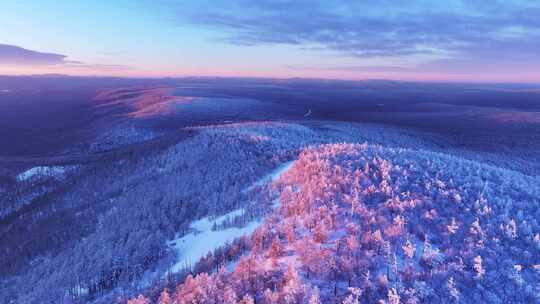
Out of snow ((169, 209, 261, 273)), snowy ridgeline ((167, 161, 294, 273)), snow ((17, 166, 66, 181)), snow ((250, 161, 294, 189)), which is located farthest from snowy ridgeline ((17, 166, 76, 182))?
snow ((169, 209, 261, 273))

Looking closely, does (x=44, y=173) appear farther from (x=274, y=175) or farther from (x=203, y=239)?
(x=203, y=239)

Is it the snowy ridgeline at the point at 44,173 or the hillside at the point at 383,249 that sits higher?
the hillside at the point at 383,249

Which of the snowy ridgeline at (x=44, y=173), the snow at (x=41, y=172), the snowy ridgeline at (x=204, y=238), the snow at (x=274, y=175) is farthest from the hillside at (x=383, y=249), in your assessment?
the snow at (x=41, y=172)

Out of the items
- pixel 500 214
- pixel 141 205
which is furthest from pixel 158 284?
pixel 141 205

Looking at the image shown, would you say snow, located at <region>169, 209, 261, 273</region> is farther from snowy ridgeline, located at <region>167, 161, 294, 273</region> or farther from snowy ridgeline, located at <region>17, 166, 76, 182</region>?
snowy ridgeline, located at <region>17, 166, 76, 182</region>

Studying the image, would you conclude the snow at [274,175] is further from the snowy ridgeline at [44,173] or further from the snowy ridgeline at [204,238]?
the snowy ridgeline at [44,173]

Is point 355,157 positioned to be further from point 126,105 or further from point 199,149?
point 126,105

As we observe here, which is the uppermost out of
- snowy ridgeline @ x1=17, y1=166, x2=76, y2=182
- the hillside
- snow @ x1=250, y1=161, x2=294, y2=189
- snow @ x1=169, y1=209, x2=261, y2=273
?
the hillside

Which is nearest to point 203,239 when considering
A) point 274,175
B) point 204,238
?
point 204,238
